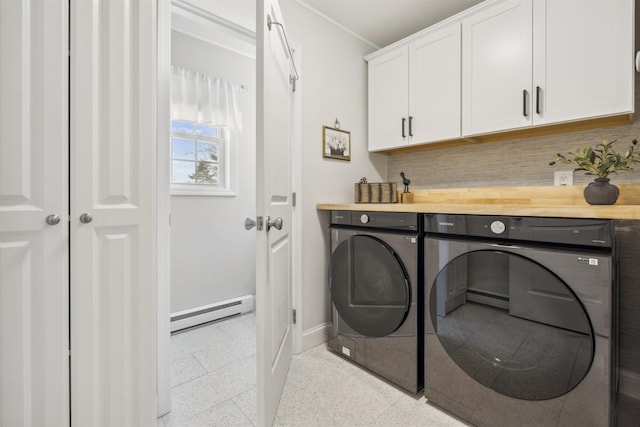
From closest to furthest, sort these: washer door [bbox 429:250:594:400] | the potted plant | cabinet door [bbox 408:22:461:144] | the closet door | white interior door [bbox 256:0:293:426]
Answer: the closet door, washer door [bbox 429:250:594:400], white interior door [bbox 256:0:293:426], the potted plant, cabinet door [bbox 408:22:461:144]

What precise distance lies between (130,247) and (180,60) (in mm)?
2136

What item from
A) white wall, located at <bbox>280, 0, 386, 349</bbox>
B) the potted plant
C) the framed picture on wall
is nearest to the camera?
the potted plant

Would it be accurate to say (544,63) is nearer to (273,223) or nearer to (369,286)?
(369,286)

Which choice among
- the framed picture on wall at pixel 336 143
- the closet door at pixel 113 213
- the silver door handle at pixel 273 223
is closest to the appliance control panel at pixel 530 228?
the silver door handle at pixel 273 223

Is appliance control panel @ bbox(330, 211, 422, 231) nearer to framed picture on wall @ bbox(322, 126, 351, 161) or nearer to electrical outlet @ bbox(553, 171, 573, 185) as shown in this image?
framed picture on wall @ bbox(322, 126, 351, 161)

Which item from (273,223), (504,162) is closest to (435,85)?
(504,162)

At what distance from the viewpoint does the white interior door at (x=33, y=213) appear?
0.83 metres

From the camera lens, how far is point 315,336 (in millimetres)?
2145

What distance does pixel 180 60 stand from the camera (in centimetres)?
250

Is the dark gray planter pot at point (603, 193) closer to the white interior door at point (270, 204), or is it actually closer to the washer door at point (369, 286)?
the washer door at point (369, 286)

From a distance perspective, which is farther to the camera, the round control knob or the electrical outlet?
the electrical outlet

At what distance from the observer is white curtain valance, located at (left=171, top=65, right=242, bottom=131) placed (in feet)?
8.13

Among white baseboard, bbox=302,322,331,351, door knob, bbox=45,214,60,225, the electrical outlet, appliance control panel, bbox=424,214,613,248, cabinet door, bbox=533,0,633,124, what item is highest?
cabinet door, bbox=533,0,633,124

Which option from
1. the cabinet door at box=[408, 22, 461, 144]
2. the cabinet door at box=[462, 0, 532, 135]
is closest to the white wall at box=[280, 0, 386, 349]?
the cabinet door at box=[408, 22, 461, 144]
